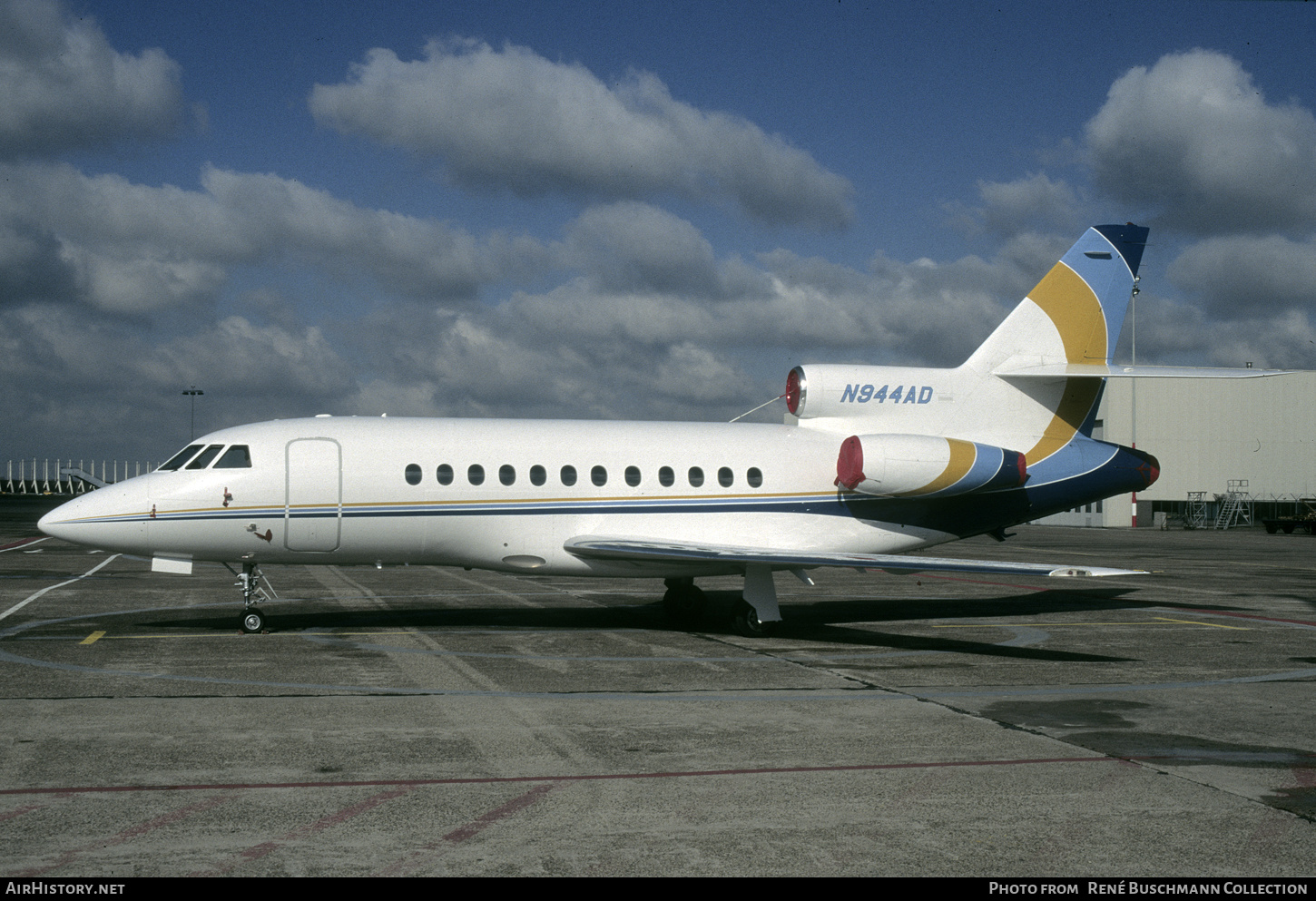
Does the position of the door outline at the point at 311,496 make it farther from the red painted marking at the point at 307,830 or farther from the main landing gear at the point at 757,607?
the red painted marking at the point at 307,830

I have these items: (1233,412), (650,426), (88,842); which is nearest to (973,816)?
(88,842)

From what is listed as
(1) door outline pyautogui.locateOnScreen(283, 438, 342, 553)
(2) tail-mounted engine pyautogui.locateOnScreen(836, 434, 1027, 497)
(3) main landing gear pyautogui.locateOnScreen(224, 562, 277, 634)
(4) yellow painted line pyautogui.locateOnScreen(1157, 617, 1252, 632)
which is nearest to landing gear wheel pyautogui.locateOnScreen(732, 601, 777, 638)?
(2) tail-mounted engine pyautogui.locateOnScreen(836, 434, 1027, 497)

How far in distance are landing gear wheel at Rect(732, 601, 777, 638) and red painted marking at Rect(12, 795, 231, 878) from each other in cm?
1063

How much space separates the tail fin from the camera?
796 inches

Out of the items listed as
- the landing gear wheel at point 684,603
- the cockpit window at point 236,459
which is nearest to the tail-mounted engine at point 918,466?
the landing gear wheel at point 684,603

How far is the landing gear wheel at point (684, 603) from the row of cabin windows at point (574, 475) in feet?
6.72

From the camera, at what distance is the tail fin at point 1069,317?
66.3 feet

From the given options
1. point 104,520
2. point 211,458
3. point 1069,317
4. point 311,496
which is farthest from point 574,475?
point 1069,317

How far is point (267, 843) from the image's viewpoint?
21.5 ft

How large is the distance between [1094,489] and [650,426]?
823 cm

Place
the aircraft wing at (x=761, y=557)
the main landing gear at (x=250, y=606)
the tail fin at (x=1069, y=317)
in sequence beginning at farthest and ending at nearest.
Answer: the tail fin at (x=1069, y=317) < the main landing gear at (x=250, y=606) < the aircraft wing at (x=761, y=557)

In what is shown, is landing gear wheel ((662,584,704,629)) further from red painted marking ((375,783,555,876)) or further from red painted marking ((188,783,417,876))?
red painted marking ((188,783,417,876))

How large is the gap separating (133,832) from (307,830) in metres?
1.03

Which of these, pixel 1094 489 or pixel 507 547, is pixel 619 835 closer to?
pixel 507 547
